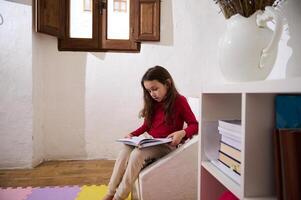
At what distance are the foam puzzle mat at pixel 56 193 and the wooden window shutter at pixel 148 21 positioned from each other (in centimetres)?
146

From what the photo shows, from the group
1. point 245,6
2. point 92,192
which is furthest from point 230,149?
point 92,192

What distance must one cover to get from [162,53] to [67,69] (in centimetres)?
95

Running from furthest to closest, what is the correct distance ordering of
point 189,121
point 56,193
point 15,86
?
1. point 15,86
2. point 56,193
3. point 189,121

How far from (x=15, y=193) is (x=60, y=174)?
1.44ft

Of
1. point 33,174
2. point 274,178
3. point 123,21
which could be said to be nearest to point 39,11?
point 123,21

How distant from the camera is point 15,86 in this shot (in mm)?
2191

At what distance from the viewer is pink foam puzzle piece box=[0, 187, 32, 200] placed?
1.59 m

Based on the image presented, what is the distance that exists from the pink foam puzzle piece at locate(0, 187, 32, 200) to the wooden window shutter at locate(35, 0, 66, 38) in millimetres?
1282

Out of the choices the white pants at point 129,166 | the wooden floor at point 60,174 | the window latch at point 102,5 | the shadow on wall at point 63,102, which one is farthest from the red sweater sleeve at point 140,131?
the window latch at point 102,5

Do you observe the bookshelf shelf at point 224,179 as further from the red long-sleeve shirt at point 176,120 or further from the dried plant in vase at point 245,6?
the red long-sleeve shirt at point 176,120

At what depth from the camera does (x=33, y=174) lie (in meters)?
2.07

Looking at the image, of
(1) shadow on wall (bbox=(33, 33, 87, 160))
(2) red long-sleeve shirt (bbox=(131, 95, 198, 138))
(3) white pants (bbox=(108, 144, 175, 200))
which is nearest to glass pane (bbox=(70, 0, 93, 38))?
(1) shadow on wall (bbox=(33, 33, 87, 160))

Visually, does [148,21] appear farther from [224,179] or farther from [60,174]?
[224,179]

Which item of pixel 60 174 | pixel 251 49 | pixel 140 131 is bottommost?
pixel 60 174
